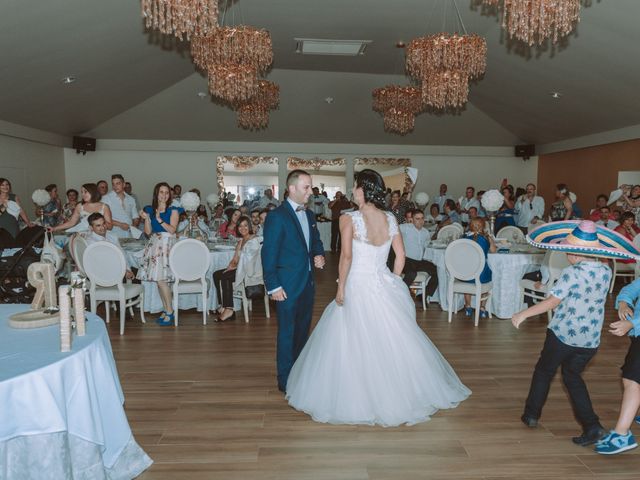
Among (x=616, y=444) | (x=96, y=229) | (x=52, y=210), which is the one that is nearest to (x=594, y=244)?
(x=616, y=444)

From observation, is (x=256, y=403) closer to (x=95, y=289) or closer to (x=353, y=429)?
(x=353, y=429)

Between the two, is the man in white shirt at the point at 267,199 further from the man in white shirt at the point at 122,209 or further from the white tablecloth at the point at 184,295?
the white tablecloth at the point at 184,295

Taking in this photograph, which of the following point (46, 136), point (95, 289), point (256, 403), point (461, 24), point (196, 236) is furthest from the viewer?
point (46, 136)

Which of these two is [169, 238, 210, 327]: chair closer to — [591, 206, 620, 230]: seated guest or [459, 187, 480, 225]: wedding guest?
[591, 206, 620, 230]: seated guest

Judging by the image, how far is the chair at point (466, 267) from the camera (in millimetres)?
5742

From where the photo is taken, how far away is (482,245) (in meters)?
6.02

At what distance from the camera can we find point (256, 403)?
3605 mm

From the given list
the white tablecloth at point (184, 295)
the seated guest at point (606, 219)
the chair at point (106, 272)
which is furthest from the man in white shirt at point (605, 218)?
the chair at point (106, 272)

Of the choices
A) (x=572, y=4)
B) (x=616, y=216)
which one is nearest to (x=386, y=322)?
(x=572, y=4)

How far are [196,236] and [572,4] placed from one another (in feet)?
15.6

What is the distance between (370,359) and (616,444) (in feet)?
4.73

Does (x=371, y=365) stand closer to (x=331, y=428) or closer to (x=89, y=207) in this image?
(x=331, y=428)

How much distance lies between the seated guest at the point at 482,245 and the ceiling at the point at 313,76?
11.0ft

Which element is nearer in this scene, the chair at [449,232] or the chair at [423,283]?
the chair at [423,283]
